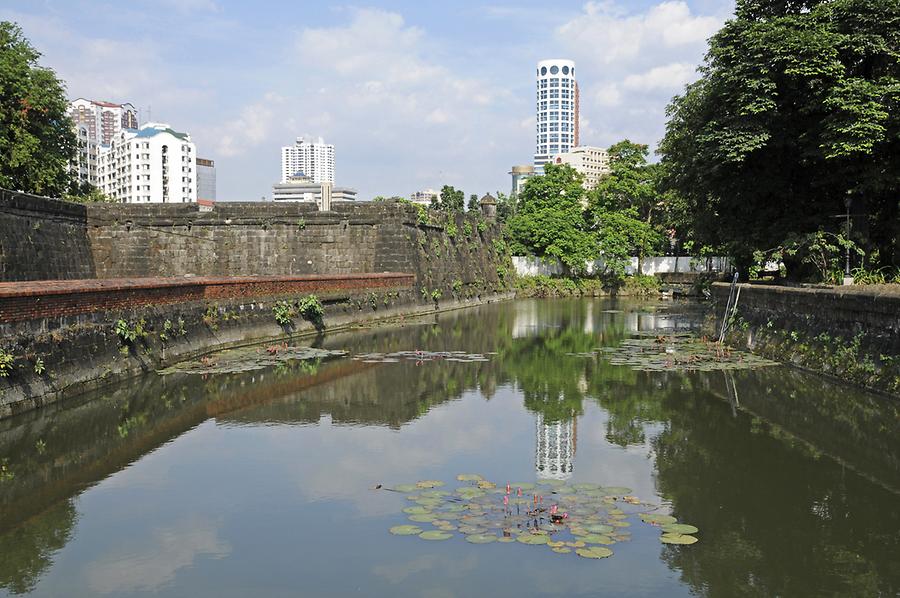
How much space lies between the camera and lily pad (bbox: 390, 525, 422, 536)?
254 inches

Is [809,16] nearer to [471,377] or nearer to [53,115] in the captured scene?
[471,377]

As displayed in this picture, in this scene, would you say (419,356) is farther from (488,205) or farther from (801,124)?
(488,205)

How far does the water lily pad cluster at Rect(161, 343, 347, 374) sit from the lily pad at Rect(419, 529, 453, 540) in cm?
904

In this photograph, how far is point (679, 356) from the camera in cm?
1653

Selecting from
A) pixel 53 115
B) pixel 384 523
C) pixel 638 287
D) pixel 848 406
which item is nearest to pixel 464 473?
pixel 384 523

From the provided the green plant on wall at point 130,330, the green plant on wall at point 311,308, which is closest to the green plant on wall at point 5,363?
the green plant on wall at point 130,330

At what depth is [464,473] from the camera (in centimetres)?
823

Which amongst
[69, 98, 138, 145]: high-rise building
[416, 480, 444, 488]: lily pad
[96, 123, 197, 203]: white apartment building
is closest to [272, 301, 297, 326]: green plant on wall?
[416, 480, 444, 488]: lily pad

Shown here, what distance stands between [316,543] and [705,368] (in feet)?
35.1

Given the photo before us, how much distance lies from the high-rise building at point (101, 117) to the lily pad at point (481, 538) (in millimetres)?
189718

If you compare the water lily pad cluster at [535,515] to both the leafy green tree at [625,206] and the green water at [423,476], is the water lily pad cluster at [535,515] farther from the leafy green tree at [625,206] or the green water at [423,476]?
the leafy green tree at [625,206]

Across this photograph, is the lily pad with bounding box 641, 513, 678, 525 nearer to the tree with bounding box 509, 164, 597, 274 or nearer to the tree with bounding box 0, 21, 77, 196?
the tree with bounding box 0, 21, 77, 196

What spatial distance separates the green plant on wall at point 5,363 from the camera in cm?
1019

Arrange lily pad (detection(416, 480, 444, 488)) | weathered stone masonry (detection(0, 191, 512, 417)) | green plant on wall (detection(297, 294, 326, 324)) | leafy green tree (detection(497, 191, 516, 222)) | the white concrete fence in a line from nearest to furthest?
lily pad (detection(416, 480, 444, 488)) → weathered stone masonry (detection(0, 191, 512, 417)) → green plant on wall (detection(297, 294, 326, 324)) → the white concrete fence → leafy green tree (detection(497, 191, 516, 222))
